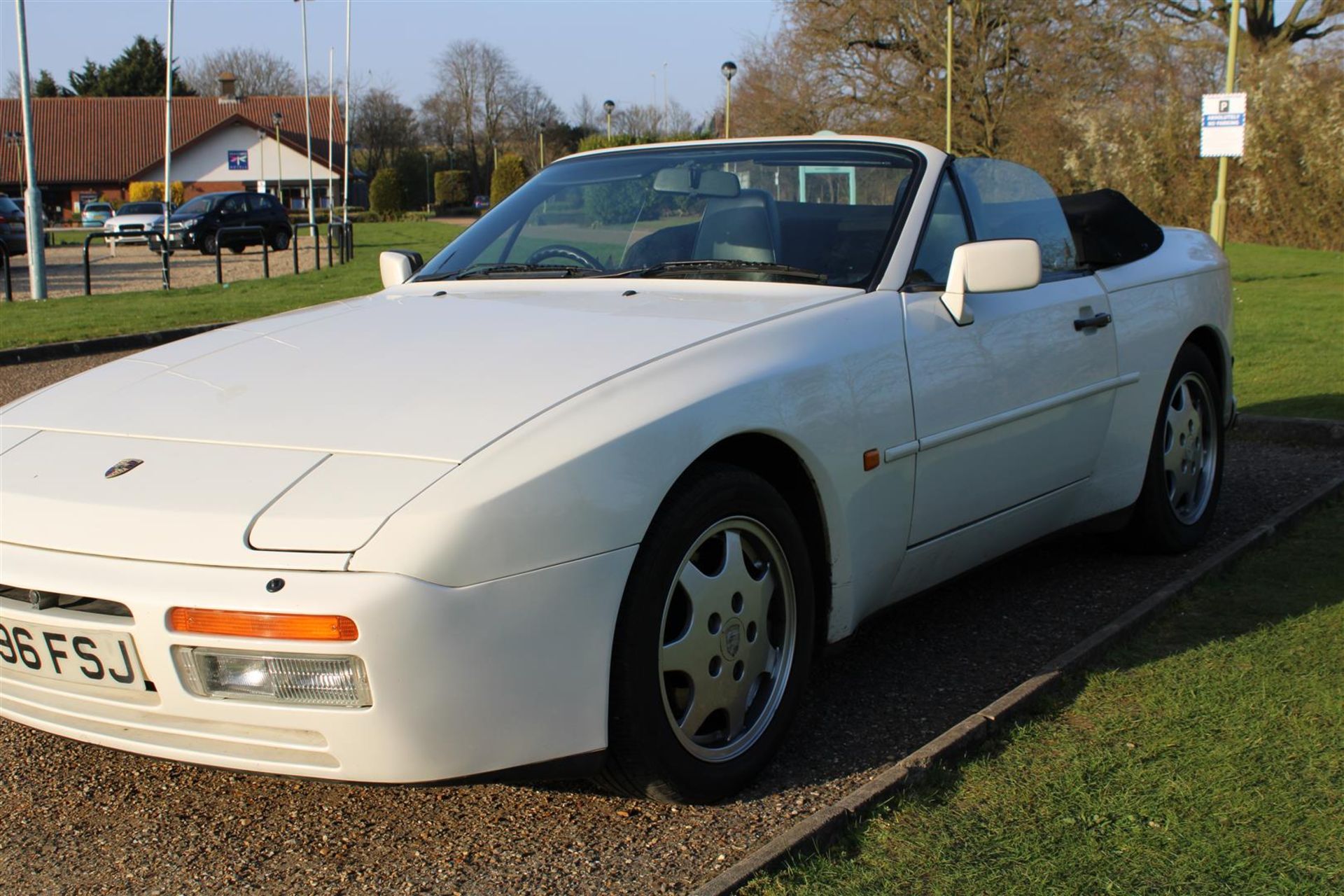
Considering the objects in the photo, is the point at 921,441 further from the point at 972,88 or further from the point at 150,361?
the point at 972,88

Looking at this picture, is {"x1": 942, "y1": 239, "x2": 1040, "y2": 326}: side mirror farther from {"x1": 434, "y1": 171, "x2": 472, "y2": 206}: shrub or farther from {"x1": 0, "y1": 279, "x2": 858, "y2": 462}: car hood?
{"x1": 434, "y1": 171, "x2": 472, "y2": 206}: shrub

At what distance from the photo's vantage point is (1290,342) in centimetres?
1080

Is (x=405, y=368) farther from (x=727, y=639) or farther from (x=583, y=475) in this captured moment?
(x=727, y=639)

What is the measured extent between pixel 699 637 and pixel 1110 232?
264 cm

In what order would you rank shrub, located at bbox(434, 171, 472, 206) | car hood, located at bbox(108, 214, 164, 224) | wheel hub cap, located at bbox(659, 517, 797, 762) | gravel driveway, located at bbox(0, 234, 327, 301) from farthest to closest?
shrub, located at bbox(434, 171, 472, 206)
car hood, located at bbox(108, 214, 164, 224)
gravel driveway, located at bbox(0, 234, 327, 301)
wheel hub cap, located at bbox(659, 517, 797, 762)

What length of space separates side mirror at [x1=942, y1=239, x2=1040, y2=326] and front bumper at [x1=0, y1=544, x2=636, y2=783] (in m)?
1.46

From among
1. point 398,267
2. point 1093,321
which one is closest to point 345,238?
point 398,267

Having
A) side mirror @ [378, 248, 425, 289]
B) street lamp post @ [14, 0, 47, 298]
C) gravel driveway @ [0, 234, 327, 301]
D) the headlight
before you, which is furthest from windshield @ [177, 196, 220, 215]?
the headlight

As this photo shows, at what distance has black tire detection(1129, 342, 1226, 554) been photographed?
15.4 feet

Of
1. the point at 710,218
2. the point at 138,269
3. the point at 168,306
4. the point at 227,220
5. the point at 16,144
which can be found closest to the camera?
the point at 710,218

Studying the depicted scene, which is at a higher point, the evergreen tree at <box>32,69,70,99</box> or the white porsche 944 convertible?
the evergreen tree at <box>32,69,70,99</box>

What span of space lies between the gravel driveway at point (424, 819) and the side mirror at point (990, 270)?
1060 millimetres

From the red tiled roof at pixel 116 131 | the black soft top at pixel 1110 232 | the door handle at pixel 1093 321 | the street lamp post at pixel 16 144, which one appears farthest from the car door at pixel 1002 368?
the street lamp post at pixel 16 144

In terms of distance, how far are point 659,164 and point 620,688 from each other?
219 cm
